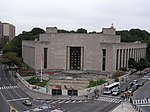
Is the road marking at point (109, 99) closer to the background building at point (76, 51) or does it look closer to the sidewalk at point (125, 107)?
the sidewalk at point (125, 107)

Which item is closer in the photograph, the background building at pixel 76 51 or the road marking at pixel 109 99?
the road marking at pixel 109 99

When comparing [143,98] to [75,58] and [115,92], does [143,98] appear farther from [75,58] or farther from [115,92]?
[75,58]

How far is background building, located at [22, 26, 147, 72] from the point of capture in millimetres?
96562

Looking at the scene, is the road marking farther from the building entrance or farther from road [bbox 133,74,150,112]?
the building entrance

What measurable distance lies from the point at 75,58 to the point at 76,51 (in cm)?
269

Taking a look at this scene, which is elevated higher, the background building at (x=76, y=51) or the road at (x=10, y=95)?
the background building at (x=76, y=51)

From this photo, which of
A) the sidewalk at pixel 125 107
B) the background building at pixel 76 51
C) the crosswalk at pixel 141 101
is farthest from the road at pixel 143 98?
the background building at pixel 76 51

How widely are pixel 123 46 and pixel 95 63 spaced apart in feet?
43.8

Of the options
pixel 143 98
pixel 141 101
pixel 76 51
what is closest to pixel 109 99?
pixel 141 101

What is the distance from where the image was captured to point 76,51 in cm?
10119

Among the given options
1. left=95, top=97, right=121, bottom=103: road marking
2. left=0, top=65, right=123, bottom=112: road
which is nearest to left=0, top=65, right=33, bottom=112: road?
left=0, top=65, right=123, bottom=112: road

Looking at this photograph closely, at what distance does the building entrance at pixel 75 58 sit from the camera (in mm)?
100562

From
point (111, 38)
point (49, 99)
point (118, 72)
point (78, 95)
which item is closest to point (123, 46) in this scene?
point (111, 38)

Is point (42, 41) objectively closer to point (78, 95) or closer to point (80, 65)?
point (80, 65)
